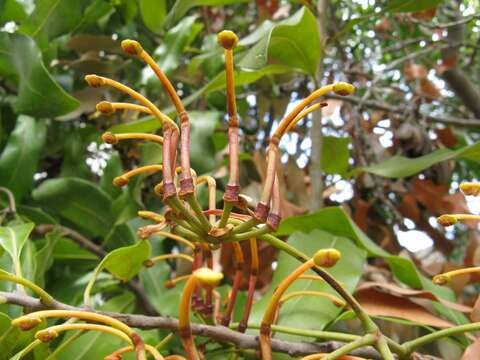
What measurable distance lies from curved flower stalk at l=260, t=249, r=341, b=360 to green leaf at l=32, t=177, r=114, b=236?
0.50 metres

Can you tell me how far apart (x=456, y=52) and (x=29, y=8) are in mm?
935

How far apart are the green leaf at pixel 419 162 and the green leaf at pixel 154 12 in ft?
1.41

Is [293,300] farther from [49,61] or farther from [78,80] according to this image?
[78,80]

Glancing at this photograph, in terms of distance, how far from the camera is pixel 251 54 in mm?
657

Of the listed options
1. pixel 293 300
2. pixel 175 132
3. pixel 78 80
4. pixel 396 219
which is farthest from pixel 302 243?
pixel 78 80

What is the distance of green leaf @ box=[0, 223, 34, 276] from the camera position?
1.87ft

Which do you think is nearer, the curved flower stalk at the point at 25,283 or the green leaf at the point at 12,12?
the curved flower stalk at the point at 25,283

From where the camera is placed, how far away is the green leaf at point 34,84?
0.77m

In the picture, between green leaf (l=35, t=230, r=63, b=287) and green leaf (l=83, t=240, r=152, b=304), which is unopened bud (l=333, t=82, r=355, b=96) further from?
green leaf (l=35, t=230, r=63, b=287)

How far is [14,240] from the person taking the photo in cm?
60

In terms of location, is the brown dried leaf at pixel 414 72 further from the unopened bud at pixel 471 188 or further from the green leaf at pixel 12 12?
the unopened bud at pixel 471 188

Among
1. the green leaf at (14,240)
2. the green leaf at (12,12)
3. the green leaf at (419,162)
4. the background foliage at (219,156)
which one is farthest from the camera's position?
the green leaf at (12,12)

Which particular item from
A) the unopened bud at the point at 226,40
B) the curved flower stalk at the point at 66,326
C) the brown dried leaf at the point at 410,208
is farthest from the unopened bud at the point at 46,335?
the brown dried leaf at the point at 410,208

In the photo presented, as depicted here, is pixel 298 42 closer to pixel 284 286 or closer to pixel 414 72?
pixel 284 286
